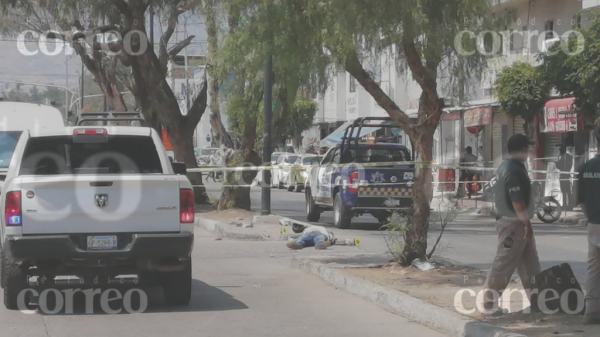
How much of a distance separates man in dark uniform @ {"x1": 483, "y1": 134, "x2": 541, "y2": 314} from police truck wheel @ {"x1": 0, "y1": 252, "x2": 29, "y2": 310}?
16.0ft

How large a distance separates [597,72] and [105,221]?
1694 cm

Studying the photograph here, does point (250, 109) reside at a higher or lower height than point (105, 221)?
higher

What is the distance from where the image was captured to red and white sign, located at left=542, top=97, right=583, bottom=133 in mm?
28062

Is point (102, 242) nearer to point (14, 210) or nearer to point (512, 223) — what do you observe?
point (14, 210)

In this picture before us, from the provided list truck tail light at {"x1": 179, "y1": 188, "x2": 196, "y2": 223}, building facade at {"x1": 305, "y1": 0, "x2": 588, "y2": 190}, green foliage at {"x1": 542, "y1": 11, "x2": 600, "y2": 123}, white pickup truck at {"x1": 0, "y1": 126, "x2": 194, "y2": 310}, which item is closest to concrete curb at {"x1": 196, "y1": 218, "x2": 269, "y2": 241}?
building facade at {"x1": 305, "y1": 0, "x2": 588, "y2": 190}

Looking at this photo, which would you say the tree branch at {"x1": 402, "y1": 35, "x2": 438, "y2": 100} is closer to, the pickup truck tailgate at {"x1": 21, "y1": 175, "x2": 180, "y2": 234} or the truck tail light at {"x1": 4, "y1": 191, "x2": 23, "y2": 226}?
the pickup truck tailgate at {"x1": 21, "y1": 175, "x2": 180, "y2": 234}

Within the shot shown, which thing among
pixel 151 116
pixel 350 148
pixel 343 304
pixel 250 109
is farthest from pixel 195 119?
pixel 343 304

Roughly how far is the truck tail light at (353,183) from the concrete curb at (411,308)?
26.5 feet

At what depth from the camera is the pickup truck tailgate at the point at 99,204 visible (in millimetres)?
9570

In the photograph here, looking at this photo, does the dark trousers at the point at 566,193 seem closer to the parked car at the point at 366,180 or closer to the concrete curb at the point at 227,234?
the parked car at the point at 366,180

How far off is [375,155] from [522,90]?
9593mm

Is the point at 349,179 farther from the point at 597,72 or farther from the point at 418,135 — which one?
the point at 418,135

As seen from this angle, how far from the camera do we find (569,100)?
92.5ft

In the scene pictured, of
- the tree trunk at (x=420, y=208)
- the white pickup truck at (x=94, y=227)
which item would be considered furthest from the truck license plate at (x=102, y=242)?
the tree trunk at (x=420, y=208)
